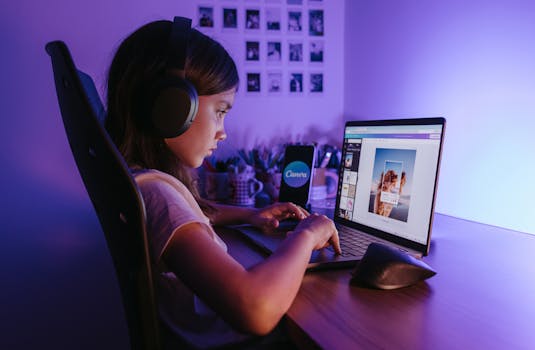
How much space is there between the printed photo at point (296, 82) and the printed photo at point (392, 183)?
653 millimetres

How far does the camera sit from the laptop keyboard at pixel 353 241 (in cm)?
73

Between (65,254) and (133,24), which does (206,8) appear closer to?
(133,24)

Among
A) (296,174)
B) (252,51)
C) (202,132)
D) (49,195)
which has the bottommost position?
(49,195)

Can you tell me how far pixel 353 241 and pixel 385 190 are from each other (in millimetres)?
136

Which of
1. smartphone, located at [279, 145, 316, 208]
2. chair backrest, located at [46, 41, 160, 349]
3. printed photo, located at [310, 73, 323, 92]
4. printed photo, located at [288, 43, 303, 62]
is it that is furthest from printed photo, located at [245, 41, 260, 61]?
chair backrest, located at [46, 41, 160, 349]

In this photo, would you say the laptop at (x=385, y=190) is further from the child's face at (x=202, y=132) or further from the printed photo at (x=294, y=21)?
the printed photo at (x=294, y=21)

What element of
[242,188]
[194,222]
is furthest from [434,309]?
[242,188]

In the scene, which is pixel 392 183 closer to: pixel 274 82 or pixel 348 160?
pixel 348 160

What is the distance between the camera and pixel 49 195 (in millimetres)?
1208

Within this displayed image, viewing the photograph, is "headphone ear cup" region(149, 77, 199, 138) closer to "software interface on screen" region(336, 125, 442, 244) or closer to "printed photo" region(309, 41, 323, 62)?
"software interface on screen" region(336, 125, 442, 244)

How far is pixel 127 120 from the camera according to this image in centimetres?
72

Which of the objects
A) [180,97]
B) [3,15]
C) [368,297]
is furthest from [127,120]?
[3,15]

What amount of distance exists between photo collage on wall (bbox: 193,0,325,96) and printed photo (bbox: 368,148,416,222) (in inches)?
26.3

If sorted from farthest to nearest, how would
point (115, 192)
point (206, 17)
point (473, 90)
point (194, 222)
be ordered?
1. point (206, 17)
2. point (473, 90)
3. point (194, 222)
4. point (115, 192)
